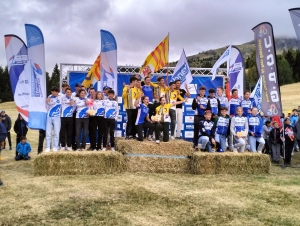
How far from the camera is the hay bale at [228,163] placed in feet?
26.2

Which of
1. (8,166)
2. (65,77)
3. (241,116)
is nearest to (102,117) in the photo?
(8,166)

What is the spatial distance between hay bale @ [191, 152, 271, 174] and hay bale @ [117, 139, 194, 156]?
0.30m

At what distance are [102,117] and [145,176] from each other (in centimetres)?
204

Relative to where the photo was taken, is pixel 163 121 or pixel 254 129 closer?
pixel 163 121

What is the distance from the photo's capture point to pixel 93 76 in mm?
11938

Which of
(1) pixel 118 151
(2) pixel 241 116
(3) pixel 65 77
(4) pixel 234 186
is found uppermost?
(3) pixel 65 77

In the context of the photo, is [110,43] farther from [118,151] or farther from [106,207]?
[106,207]

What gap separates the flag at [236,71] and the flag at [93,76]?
5109 mm

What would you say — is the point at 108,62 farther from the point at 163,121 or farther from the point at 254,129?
the point at 254,129

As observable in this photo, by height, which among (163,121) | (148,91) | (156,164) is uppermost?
(148,91)

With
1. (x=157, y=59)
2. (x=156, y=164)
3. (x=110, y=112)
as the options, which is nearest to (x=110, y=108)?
(x=110, y=112)

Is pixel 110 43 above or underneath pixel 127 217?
above

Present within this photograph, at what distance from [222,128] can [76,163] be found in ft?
13.3

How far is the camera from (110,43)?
9.90 metres
